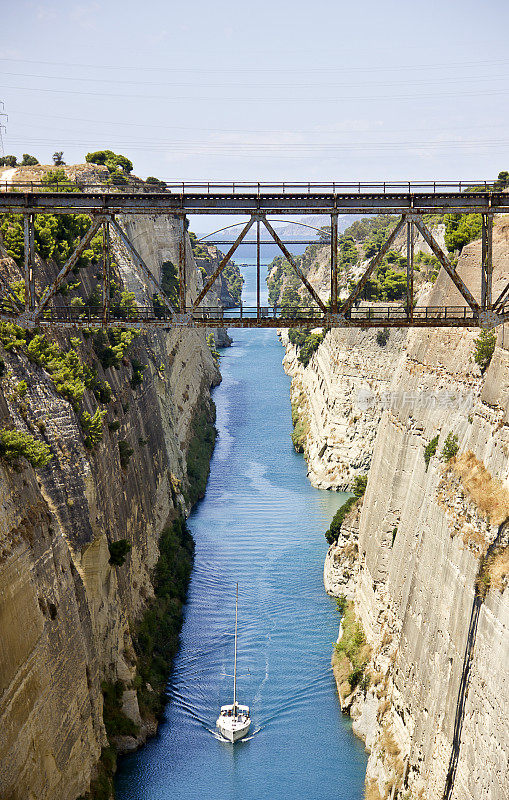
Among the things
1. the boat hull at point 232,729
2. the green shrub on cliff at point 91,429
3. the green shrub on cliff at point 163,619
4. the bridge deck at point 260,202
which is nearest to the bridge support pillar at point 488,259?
the bridge deck at point 260,202

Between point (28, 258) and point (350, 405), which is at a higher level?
point (28, 258)

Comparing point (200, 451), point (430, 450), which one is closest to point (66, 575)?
point (430, 450)

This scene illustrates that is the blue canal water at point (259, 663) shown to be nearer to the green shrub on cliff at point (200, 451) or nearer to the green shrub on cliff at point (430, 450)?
the green shrub on cliff at point (200, 451)

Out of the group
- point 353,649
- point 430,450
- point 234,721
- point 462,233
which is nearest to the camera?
point 430,450

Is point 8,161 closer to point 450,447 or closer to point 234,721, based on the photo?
point 234,721

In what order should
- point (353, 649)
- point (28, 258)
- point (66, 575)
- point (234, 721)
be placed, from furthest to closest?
point (353, 649) → point (234, 721) → point (66, 575) → point (28, 258)

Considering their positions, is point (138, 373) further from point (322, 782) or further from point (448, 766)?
point (448, 766)

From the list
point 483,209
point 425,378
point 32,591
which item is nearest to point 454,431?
point 425,378

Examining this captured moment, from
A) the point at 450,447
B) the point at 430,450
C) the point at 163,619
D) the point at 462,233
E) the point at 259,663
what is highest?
the point at 462,233
